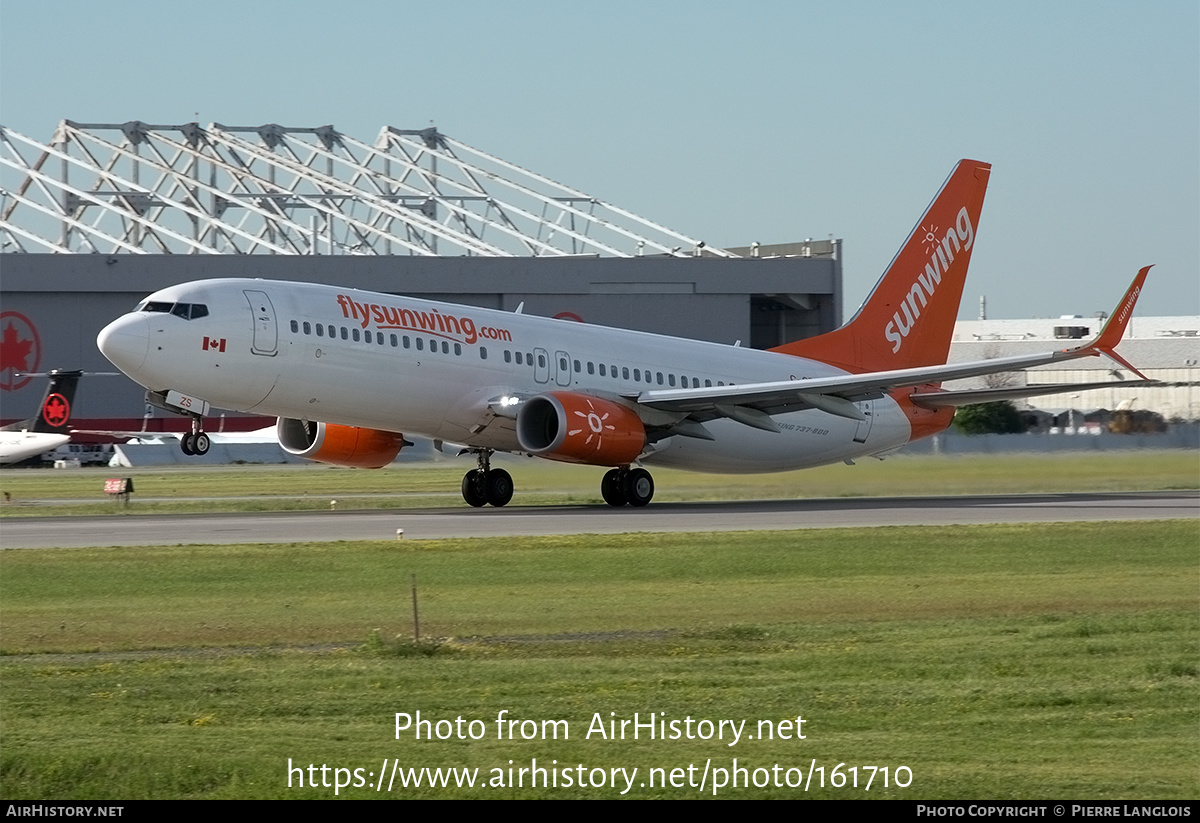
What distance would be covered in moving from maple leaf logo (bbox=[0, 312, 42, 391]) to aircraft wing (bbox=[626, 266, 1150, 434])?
49587mm

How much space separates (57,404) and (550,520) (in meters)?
36.5

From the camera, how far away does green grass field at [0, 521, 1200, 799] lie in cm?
912

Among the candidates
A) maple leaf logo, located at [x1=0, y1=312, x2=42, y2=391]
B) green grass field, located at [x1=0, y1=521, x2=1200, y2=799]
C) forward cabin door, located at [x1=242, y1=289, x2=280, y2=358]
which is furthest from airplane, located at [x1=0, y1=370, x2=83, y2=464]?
green grass field, located at [x1=0, y1=521, x2=1200, y2=799]

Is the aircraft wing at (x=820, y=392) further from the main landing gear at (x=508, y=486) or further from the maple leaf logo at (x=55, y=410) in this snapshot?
the maple leaf logo at (x=55, y=410)

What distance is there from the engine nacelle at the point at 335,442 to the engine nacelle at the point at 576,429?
3.82 meters

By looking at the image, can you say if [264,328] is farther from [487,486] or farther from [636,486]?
[636,486]

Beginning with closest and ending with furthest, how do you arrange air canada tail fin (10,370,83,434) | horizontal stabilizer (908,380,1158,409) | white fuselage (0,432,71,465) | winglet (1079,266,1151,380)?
winglet (1079,266,1151,380), horizontal stabilizer (908,380,1158,409), white fuselage (0,432,71,465), air canada tail fin (10,370,83,434)

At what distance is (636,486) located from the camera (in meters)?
32.4

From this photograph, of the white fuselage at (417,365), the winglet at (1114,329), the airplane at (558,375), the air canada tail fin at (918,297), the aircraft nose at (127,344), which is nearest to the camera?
the aircraft nose at (127,344)

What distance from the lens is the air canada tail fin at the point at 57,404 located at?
5894 centimetres

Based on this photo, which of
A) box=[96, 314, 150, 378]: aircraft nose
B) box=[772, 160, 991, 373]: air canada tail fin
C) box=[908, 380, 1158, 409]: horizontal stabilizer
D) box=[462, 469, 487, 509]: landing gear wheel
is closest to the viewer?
box=[96, 314, 150, 378]: aircraft nose

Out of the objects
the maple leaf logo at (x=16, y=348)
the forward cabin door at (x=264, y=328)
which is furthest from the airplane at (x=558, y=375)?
the maple leaf logo at (x=16, y=348)

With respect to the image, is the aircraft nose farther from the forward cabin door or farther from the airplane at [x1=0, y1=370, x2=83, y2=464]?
the airplane at [x1=0, y1=370, x2=83, y2=464]
